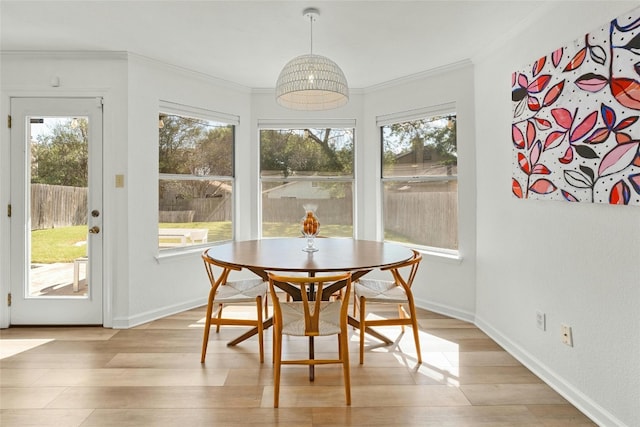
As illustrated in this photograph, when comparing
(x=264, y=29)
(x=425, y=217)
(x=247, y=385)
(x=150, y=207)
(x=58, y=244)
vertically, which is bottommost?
(x=247, y=385)

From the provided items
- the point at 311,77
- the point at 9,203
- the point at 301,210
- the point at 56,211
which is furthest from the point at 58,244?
the point at 311,77

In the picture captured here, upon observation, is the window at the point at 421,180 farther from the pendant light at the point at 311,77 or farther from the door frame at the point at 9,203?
the door frame at the point at 9,203

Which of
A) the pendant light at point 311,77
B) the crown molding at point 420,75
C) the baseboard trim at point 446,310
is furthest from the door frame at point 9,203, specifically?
the baseboard trim at point 446,310

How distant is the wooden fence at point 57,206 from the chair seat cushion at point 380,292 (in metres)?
2.45

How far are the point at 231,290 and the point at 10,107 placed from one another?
2522 mm

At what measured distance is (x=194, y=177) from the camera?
370 cm

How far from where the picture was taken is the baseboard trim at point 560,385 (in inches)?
70.6

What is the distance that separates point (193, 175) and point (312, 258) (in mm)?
1939

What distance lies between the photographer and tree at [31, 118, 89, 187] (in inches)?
122

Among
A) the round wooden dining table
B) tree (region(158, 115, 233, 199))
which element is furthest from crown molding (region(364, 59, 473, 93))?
the round wooden dining table

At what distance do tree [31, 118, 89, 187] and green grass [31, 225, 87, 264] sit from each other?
412mm

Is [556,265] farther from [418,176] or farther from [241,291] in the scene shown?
[241,291]

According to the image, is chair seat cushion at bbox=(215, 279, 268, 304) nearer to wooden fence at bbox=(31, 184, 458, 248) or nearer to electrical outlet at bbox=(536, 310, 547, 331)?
wooden fence at bbox=(31, 184, 458, 248)

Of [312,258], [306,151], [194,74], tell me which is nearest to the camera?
[312,258]
